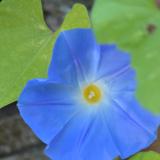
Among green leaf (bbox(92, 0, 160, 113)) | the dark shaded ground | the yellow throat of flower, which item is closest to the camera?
green leaf (bbox(92, 0, 160, 113))

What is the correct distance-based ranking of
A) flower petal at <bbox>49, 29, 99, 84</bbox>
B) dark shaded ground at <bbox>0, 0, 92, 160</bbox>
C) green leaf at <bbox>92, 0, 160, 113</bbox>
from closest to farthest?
green leaf at <bbox>92, 0, 160, 113</bbox> → flower petal at <bbox>49, 29, 99, 84</bbox> → dark shaded ground at <bbox>0, 0, 92, 160</bbox>

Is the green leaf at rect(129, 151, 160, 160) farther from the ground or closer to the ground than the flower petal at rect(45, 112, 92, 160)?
closer to the ground

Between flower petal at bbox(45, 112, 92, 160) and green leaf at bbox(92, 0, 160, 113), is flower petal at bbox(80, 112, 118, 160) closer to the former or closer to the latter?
flower petal at bbox(45, 112, 92, 160)

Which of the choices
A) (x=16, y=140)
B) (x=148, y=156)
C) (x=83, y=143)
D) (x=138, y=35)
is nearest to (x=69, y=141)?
(x=83, y=143)

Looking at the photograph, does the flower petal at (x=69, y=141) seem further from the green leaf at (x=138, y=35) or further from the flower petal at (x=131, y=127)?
the green leaf at (x=138, y=35)

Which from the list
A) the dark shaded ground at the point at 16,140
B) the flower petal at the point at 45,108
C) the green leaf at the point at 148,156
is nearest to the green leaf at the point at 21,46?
the flower petal at the point at 45,108

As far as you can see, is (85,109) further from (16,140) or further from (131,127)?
(16,140)

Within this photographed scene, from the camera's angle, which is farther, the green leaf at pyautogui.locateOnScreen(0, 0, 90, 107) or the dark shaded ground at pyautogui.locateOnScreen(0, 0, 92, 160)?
the dark shaded ground at pyautogui.locateOnScreen(0, 0, 92, 160)

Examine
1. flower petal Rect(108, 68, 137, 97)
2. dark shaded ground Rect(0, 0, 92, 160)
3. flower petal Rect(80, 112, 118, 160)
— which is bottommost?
dark shaded ground Rect(0, 0, 92, 160)

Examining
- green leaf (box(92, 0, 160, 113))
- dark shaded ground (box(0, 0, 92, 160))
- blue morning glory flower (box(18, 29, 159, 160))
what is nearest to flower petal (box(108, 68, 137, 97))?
blue morning glory flower (box(18, 29, 159, 160))
